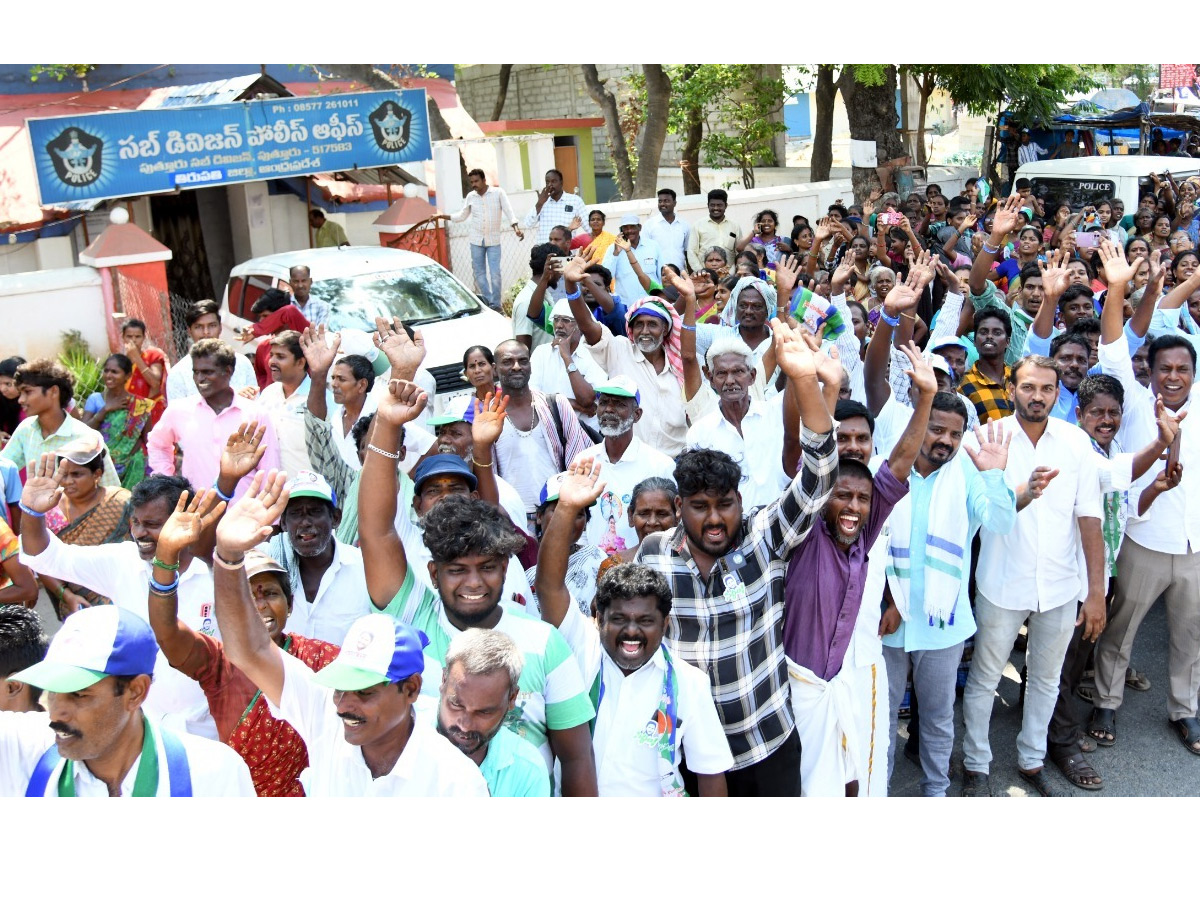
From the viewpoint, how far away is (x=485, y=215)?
13.4 metres

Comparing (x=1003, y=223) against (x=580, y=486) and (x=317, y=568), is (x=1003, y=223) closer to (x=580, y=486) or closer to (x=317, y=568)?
(x=580, y=486)

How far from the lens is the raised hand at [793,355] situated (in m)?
3.55

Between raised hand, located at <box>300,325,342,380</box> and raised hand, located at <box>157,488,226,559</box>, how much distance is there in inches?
85.7

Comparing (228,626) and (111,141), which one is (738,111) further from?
(228,626)

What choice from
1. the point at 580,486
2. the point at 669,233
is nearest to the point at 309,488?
the point at 580,486

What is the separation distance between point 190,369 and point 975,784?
4492 mm

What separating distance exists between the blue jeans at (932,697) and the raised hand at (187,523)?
2633 mm

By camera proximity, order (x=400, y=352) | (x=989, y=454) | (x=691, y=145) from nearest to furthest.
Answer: (x=400, y=352)
(x=989, y=454)
(x=691, y=145)

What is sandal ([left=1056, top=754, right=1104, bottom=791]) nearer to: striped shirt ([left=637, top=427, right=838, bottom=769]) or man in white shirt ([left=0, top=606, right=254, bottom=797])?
striped shirt ([left=637, top=427, right=838, bottom=769])

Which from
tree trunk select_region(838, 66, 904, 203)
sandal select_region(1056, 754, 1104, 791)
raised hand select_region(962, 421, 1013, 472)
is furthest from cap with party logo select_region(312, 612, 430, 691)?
tree trunk select_region(838, 66, 904, 203)

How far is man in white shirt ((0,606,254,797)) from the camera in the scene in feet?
8.84

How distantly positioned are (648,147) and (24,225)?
8.75 m

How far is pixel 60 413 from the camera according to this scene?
18.2 ft

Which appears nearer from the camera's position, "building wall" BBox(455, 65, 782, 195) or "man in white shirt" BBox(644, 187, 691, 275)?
"man in white shirt" BBox(644, 187, 691, 275)
